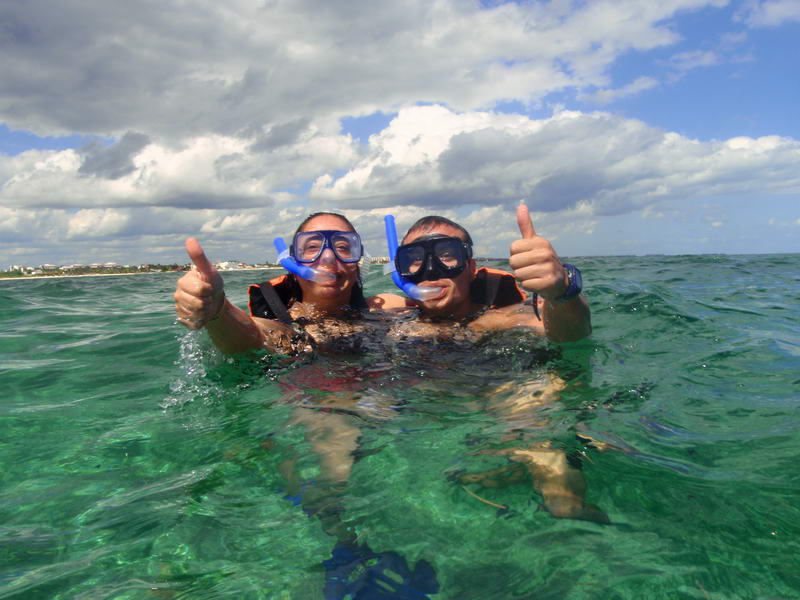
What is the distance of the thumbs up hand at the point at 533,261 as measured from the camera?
2191 mm

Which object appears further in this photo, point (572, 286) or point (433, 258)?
point (433, 258)

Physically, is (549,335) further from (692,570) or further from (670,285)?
(670,285)

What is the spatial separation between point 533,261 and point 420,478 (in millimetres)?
1017

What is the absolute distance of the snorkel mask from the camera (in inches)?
146

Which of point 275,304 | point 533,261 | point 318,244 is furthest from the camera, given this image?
point 318,244

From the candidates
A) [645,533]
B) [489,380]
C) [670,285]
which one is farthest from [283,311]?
[670,285]

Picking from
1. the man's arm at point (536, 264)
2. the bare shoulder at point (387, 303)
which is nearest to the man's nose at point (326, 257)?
the bare shoulder at point (387, 303)

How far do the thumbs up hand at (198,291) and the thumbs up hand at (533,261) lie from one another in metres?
1.32

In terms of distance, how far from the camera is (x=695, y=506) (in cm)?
174

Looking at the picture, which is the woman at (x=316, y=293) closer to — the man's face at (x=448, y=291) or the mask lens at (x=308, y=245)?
the mask lens at (x=308, y=245)

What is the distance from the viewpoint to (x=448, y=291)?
12.2 ft

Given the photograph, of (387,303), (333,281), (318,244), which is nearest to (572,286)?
(333,281)

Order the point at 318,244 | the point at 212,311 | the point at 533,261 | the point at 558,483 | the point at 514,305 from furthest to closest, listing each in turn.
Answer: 1. the point at 514,305
2. the point at 318,244
3. the point at 212,311
4. the point at 533,261
5. the point at 558,483

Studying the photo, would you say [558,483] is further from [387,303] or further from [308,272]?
[387,303]
